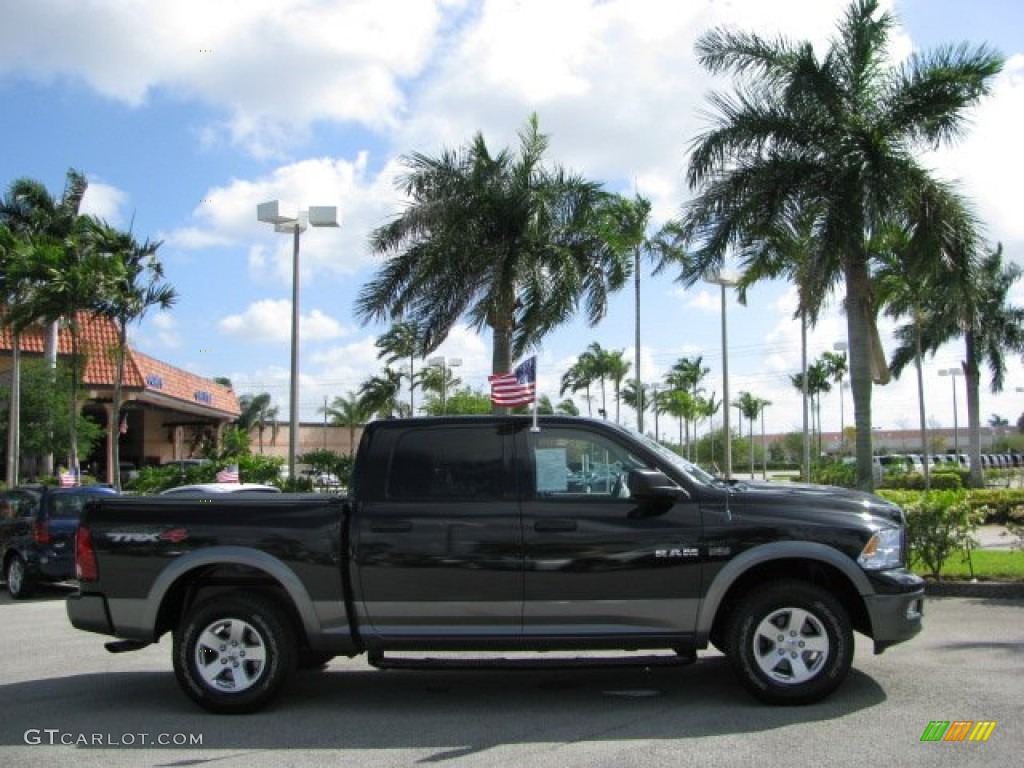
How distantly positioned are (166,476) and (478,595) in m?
19.3

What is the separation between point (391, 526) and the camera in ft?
21.6

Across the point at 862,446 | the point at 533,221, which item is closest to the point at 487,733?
the point at 862,446

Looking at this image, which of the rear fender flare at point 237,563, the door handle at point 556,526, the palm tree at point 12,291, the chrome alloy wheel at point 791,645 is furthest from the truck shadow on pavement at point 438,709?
the palm tree at point 12,291

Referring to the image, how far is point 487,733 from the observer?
616cm

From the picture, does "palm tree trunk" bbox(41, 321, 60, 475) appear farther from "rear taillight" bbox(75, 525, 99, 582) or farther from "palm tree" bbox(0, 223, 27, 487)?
"rear taillight" bbox(75, 525, 99, 582)

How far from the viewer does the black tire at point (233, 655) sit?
662 centimetres

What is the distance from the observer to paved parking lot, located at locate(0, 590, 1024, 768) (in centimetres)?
568

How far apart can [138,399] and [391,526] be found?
3370cm

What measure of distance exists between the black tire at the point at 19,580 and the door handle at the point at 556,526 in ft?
33.0

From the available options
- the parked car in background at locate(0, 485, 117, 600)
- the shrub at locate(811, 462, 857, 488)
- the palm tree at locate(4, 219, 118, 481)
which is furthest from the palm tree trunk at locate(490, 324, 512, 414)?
the shrub at locate(811, 462, 857, 488)

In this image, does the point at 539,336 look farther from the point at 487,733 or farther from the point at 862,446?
the point at 487,733

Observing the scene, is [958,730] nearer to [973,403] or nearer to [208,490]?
[208,490]

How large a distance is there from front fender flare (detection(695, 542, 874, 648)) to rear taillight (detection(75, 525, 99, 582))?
411cm

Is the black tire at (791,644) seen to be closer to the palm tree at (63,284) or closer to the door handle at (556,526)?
the door handle at (556,526)
